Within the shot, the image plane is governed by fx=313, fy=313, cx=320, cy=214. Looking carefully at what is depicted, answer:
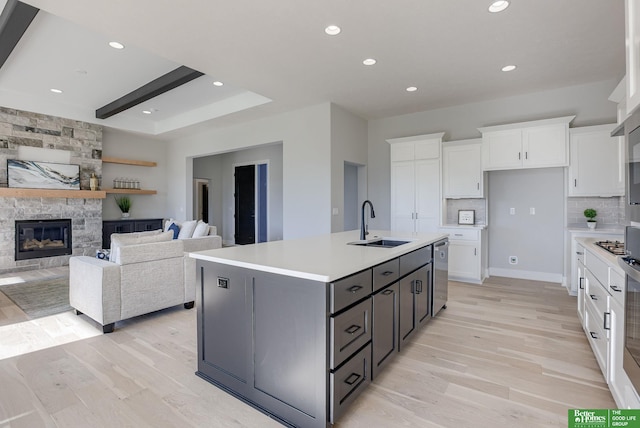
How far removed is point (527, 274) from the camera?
16.3 ft

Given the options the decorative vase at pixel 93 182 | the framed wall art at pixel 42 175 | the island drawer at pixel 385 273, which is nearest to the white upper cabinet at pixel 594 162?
the island drawer at pixel 385 273

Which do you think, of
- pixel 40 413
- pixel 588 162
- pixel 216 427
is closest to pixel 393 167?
pixel 588 162

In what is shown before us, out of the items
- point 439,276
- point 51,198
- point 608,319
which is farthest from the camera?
point 51,198

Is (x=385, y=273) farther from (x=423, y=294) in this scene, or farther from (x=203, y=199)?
(x=203, y=199)

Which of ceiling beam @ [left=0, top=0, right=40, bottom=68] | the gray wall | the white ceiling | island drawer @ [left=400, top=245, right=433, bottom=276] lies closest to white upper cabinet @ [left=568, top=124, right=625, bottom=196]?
the gray wall

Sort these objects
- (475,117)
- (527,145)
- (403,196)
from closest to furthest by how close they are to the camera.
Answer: (527,145) < (475,117) < (403,196)

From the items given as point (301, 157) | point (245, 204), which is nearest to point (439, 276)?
point (301, 157)

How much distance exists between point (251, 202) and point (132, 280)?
545cm

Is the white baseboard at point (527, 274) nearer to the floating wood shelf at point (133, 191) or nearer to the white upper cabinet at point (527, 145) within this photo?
the white upper cabinet at point (527, 145)

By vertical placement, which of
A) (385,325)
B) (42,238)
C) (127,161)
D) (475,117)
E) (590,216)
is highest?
(475,117)

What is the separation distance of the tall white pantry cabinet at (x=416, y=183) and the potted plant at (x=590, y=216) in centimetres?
188

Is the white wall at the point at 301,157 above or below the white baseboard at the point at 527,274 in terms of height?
above

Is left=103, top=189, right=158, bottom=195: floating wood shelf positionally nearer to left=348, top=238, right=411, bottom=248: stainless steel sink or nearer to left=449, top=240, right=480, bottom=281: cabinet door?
left=348, top=238, right=411, bottom=248: stainless steel sink

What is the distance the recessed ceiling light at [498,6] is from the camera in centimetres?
255
